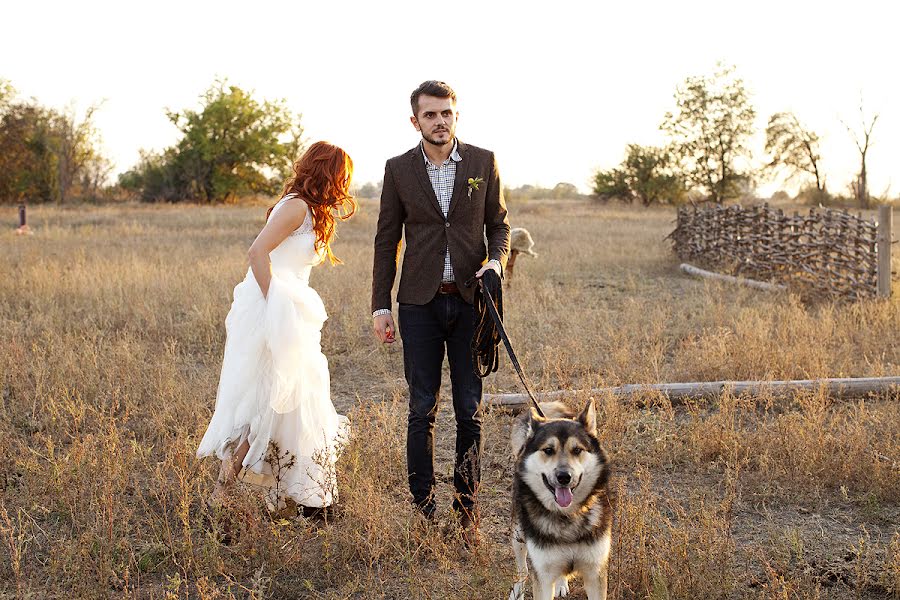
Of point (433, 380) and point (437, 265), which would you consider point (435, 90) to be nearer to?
A: point (437, 265)

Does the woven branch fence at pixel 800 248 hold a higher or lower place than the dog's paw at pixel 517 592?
higher

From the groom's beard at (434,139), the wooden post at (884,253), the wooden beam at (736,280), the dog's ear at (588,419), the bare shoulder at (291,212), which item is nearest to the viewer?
the dog's ear at (588,419)

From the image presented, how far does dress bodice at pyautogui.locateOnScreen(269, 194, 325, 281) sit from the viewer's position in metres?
4.16

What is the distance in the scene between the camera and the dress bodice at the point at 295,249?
13.6 feet

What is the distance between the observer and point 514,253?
12391 millimetres

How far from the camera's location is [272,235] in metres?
4.03

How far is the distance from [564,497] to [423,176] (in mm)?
1715

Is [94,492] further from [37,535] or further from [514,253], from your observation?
[514,253]

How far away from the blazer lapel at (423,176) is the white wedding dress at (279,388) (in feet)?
2.14

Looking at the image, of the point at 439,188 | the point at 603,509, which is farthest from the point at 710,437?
the point at 439,188

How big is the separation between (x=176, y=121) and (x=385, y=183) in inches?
1692

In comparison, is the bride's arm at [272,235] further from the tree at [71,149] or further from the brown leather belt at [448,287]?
the tree at [71,149]

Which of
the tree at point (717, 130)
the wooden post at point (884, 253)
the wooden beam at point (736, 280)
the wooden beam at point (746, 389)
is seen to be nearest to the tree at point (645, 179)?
the tree at point (717, 130)

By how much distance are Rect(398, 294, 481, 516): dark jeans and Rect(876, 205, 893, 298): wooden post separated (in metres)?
8.43
